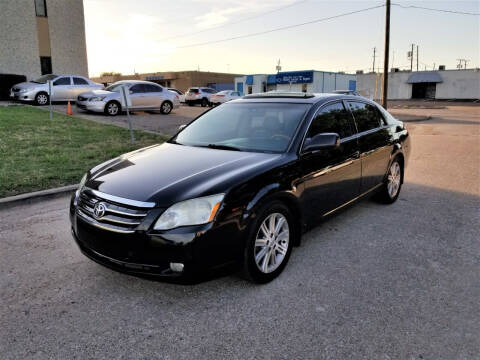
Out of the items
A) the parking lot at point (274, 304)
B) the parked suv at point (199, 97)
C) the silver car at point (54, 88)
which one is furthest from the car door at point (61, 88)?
the parking lot at point (274, 304)

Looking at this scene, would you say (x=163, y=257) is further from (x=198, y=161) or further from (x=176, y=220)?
(x=198, y=161)

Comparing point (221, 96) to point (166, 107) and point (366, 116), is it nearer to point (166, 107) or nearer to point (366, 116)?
point (166, 107)

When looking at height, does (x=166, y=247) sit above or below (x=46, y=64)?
below

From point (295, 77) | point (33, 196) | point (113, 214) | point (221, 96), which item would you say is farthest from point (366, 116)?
point (295, 77)

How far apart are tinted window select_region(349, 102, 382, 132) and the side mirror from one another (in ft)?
4.07

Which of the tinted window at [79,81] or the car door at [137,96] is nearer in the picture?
the car door at [137,96]

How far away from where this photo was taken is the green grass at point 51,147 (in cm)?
674

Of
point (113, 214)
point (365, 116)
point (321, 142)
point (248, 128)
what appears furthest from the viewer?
point (365, 116)

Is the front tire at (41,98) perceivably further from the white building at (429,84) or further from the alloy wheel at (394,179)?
the white building at (429,84)

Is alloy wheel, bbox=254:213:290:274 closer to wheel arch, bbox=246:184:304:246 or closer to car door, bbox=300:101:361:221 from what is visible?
wheel arch, bbox=246:184:304:246

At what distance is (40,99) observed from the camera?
63.1 feet

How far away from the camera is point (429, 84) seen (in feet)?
202

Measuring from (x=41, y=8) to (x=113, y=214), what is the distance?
26.4 meters

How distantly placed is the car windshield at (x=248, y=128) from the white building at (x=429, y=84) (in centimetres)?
5247
